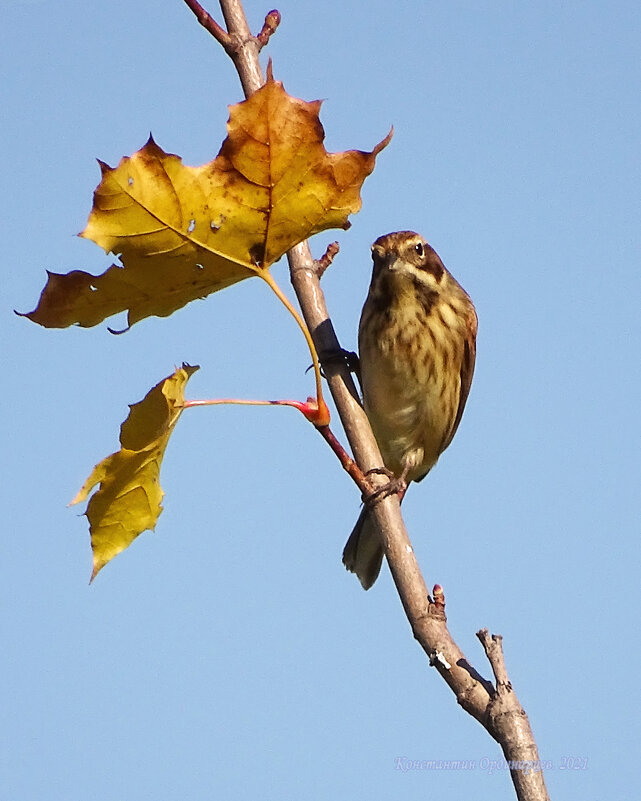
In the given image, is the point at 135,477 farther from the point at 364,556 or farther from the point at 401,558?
the point at 364,556

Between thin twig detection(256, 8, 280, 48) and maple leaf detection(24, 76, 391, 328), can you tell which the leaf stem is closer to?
maple leaf detection(24, 76, 391, 328)

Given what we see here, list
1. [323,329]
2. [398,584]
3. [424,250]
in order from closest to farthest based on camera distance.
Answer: [398,584]
[323,329]
[424,250]

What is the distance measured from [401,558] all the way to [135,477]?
3.07 feet

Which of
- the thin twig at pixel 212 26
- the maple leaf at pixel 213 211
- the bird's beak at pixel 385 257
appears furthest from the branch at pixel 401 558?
the bird's beak at pixel 385 257

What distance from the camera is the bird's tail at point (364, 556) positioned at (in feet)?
26.2

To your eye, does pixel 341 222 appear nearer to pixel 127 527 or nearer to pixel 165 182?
pixel 165 182

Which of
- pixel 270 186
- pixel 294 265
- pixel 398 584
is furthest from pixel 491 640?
pixel 294 265

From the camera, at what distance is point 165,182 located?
3.37 metres

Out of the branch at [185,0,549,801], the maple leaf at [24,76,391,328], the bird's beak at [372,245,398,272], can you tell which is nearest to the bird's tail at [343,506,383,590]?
the bird's beak at [372,245,398,272]

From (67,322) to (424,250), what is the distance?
15.5ft

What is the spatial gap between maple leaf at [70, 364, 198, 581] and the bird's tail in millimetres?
4373

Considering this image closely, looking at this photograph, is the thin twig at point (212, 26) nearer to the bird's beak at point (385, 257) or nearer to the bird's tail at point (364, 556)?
the bird's beak at point (385, 257)

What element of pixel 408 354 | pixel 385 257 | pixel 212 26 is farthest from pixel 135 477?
pixel 408 354

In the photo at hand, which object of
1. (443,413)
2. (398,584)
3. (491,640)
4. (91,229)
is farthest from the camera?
(443,413)
